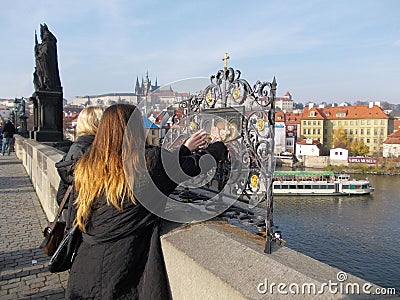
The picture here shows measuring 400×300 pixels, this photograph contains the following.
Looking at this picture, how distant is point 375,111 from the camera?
251ft

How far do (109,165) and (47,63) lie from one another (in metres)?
13.3

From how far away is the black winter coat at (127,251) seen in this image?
184 centimetres

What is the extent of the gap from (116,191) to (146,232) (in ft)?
0.90

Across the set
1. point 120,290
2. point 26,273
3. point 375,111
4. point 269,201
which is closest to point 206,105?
point 269,201

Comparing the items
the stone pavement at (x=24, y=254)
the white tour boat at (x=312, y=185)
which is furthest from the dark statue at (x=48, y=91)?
the white tour boat at (x=312, y=185)

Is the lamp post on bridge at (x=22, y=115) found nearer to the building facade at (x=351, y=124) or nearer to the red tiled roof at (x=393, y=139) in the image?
the building facade at (x=351, y=124)

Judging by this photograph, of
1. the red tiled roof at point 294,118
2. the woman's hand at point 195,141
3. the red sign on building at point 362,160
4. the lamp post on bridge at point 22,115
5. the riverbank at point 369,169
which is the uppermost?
the red tiled roof at point 294,118

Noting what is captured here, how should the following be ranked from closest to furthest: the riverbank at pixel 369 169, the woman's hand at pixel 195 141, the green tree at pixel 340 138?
the woman's hand at pixel 195 141 < the riverbank at pixel 369 169 < the green tree at pixel 340 138

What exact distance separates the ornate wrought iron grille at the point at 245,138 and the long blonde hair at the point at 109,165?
2.62 ft

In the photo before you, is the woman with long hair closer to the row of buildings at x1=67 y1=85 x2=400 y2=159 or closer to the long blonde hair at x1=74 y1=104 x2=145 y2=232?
the long blonde hair at x1=74 y1=104 x2=145 y2=232

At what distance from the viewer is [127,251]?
6.06 ft

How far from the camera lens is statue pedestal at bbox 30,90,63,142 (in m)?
14.0

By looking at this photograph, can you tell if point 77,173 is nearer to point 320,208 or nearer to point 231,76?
point 231,76

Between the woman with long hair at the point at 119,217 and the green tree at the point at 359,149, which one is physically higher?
the woman with long hair at the point at 119,217
